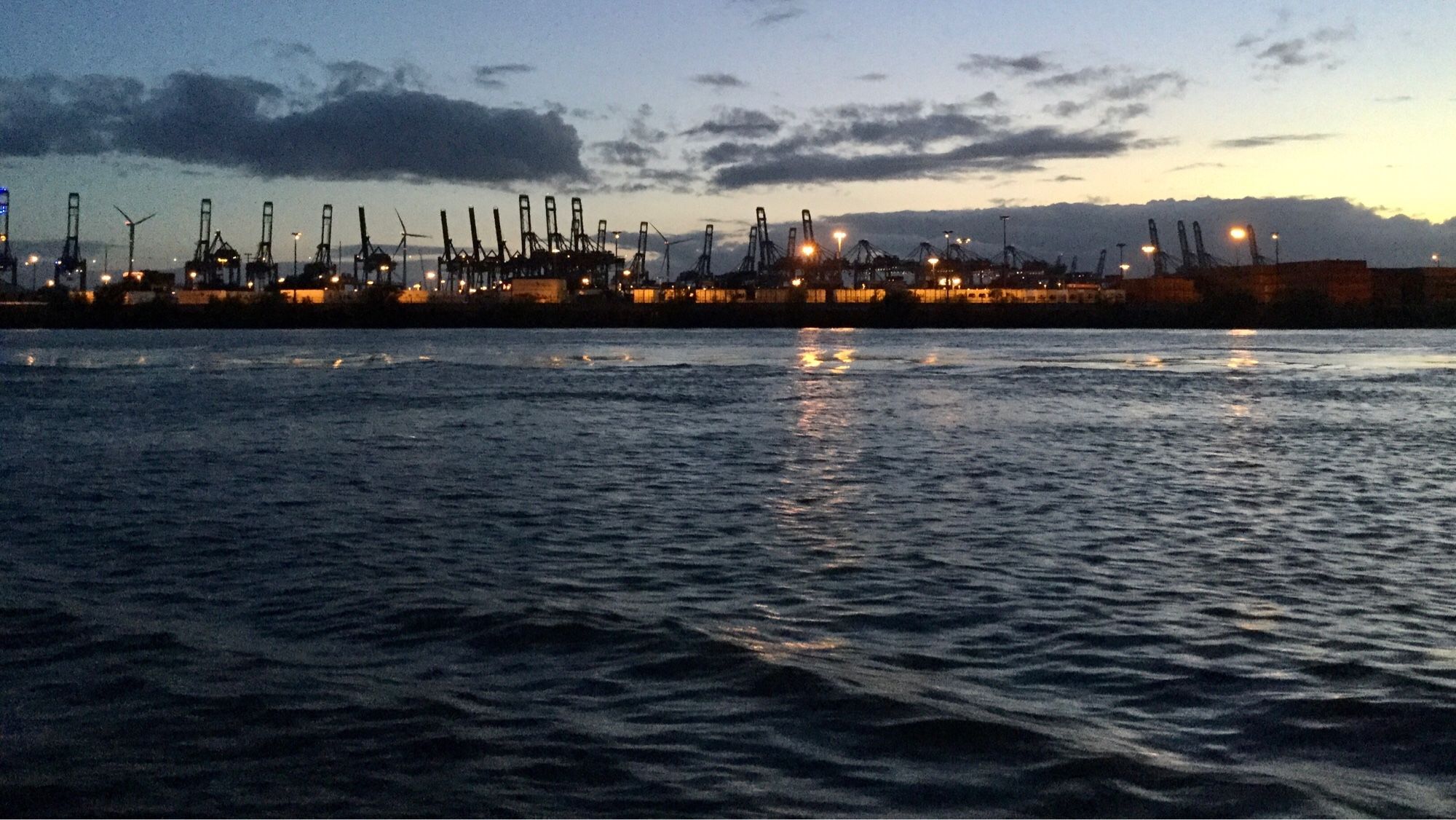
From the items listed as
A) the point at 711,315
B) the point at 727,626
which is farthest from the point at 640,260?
the point at 727,626

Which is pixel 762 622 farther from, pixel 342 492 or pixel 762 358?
pixel 762 358

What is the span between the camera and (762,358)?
2082 inches

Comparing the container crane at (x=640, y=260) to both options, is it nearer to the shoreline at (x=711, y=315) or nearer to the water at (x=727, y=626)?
the shoreline at (x=711, y=315)

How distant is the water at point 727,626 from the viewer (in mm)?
5039

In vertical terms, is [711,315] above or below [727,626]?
above

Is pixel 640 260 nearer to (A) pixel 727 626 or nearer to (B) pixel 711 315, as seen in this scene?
(B) pixel 711 315

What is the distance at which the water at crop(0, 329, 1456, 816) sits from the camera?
504 centimetres

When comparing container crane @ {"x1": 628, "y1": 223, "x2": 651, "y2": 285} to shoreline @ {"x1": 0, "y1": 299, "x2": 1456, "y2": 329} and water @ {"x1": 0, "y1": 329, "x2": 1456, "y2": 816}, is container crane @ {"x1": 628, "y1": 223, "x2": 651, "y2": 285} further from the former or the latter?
water @ {"x1": 0, "y1": 329, "x2": 1456, "y2": 816}

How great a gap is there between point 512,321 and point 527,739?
105795mm

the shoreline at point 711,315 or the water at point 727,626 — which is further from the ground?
the shoreline at point 711,315

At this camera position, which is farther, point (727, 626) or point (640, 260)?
point (640, 260)

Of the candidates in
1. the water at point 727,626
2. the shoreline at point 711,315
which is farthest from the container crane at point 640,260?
the water at point 727,626

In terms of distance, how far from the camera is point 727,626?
24.2 feet

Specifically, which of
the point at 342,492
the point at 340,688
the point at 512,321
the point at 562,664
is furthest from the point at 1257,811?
the point at 512,321
